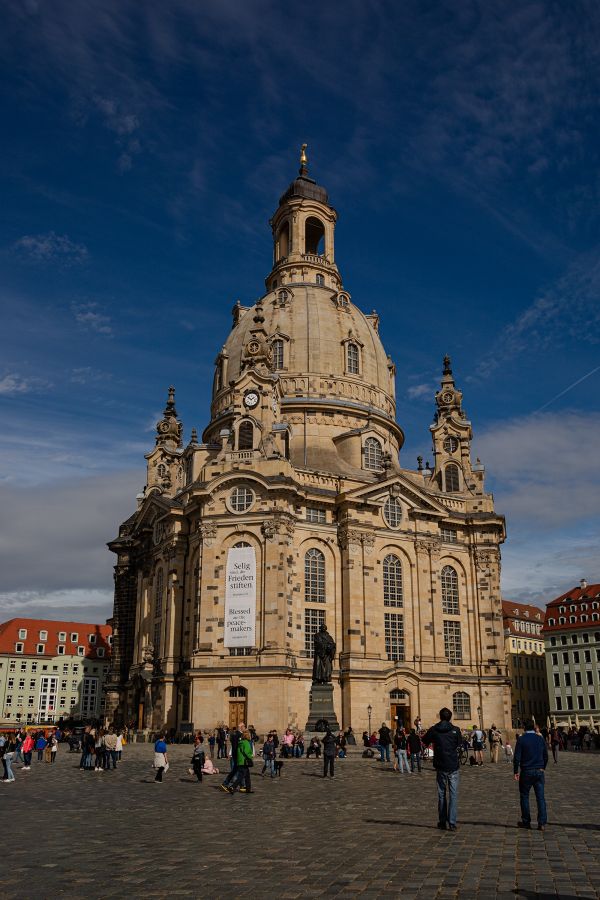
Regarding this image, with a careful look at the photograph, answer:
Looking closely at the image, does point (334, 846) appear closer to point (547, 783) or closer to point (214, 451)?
point (547, 783)

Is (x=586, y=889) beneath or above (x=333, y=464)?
beneath

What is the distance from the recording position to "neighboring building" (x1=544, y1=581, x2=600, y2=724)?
8825cm

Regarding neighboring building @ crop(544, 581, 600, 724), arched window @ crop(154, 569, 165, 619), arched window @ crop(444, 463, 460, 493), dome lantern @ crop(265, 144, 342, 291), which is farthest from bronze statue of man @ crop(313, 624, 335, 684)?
neighboring building @ crop(544, 581, 600, 724)

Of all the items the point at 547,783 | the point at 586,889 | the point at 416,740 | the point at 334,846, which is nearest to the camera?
the point at 586,889

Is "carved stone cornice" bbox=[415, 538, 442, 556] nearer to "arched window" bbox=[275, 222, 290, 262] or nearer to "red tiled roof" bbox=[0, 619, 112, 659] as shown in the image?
"arched window" bbox=[275, 222, 290, 262]

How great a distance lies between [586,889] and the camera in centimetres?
1020

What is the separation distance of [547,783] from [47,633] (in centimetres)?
8181

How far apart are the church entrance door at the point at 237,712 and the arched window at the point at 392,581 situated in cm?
1290

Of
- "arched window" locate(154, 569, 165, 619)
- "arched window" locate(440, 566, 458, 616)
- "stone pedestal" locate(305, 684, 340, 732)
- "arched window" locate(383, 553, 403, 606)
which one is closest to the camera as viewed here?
"stone pedestal" locate(305, 684, 340, 732)

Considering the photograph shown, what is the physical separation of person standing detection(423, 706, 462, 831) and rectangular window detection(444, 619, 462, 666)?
47.2 m

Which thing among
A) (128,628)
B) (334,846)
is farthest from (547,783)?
(128,628)

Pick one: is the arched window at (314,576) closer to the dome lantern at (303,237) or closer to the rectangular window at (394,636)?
the rectangular window at (394,636)

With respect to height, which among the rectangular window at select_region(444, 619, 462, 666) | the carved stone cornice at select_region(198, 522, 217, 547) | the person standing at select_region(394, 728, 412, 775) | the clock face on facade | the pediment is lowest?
the person standing at select_region(394, 728, 412, 775)

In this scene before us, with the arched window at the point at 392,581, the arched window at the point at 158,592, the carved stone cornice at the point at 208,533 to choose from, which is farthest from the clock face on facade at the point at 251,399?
the arched window at the point at 392,581
